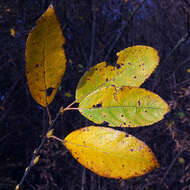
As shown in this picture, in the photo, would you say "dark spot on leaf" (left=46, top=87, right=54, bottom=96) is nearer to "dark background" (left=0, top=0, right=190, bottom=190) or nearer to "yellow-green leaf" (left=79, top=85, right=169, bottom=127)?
"yellow-green leaf" (left=79, top=85, right=169, bottom=127)

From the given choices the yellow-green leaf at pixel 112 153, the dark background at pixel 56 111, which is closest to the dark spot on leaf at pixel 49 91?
the yellow-green leaf at pixel 112 153

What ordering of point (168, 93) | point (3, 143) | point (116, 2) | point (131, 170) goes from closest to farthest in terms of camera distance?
point (131, 170) → point (3, 143) → point (168, 93) → point (116, 2)

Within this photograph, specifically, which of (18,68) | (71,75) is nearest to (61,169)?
(71,75)

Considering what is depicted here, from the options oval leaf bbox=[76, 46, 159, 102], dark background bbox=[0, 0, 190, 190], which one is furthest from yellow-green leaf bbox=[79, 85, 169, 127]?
dark background bbox=[0, 0, 190, 190]

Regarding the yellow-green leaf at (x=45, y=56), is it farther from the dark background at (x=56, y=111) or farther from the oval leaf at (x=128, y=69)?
the dark background at (x=56, y=111)

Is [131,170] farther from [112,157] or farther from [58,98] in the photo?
[58,98]

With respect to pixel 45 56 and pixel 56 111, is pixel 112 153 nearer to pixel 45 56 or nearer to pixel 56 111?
pixel 45 56
